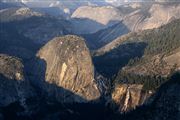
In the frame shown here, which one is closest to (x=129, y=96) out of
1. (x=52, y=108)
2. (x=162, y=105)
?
(x=162, y=105)

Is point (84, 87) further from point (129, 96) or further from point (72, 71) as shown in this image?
point (129, 96)

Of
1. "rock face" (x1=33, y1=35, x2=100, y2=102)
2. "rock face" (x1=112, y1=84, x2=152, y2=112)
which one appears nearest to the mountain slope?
"rock face" (x1=112, y1=84, x2=152, y2=112)

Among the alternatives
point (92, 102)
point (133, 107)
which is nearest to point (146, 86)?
point (133, 107)

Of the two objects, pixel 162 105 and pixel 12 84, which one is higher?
pixel 162 105

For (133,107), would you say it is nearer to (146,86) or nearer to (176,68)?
(146,86)

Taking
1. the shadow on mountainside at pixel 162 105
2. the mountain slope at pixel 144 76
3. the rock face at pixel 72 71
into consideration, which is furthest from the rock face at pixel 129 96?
the rock face at pixel 72 71

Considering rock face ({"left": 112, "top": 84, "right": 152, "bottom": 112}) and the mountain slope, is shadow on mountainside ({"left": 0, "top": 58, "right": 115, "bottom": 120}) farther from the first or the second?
the mountain slope

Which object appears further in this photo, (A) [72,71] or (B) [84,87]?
(A) [72,71]
